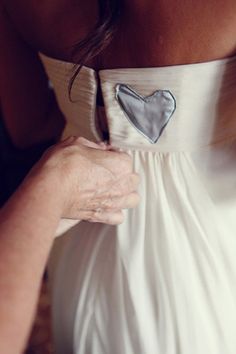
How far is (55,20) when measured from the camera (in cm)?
81

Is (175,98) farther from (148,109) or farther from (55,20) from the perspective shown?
(55,20)

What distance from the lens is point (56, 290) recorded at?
995mm

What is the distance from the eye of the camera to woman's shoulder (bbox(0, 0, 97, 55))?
0.79 meters

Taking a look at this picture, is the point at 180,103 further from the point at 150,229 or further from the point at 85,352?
the point at 85,352

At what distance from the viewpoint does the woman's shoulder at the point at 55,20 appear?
787mm

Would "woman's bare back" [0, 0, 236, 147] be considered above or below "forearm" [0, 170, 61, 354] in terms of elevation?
above

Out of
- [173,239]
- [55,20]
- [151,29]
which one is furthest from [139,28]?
[173,239]

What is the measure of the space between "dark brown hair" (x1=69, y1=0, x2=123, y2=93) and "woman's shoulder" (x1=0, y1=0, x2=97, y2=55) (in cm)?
2

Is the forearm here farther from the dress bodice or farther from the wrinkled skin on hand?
the dress bodice

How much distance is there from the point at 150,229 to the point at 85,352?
0.73ft

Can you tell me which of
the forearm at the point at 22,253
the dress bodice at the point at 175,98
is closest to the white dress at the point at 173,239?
the dress bodice at the point at 175,98

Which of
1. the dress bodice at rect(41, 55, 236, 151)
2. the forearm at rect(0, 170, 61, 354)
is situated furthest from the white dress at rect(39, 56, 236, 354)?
the forearm at rect(0, 170, 61, 354)

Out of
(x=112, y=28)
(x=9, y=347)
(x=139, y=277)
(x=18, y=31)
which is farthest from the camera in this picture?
(x=18, y=31)

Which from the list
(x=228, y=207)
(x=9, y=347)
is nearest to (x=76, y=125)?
(x=228, y=207)
